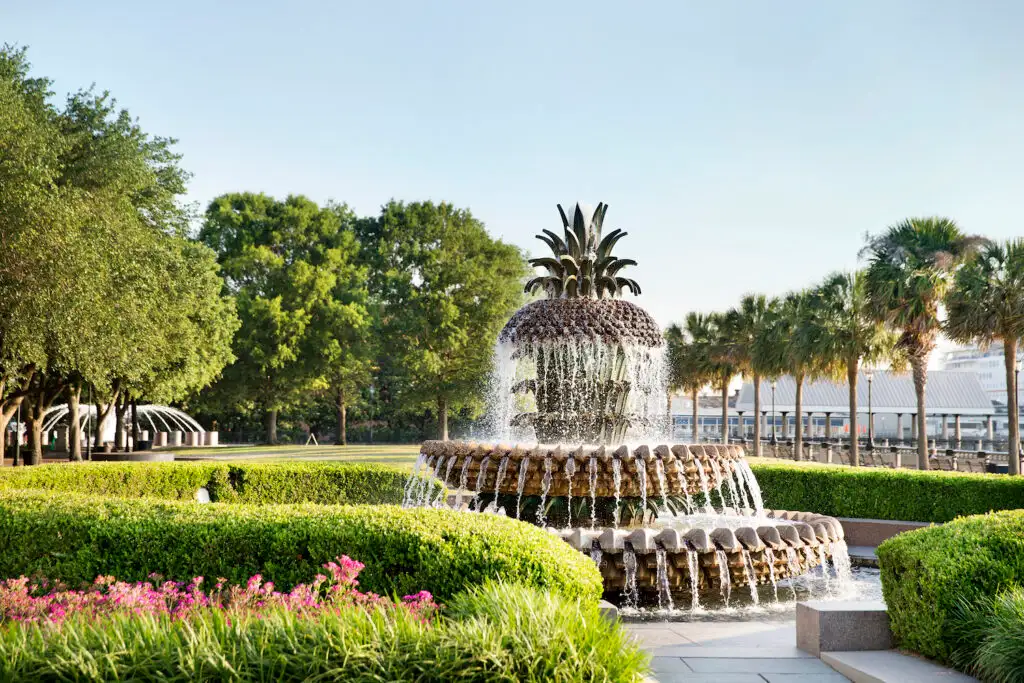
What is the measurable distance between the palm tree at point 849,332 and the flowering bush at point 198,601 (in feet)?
98.3

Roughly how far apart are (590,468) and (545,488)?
0.59m

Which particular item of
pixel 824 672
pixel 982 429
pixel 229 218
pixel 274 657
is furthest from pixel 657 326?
pixel 982 429

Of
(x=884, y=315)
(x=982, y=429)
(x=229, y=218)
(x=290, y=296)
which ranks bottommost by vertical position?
(x=982, y=429)

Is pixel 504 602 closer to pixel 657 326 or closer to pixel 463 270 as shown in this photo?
pixel 657 326

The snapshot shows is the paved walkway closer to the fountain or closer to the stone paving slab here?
the stone paving slab

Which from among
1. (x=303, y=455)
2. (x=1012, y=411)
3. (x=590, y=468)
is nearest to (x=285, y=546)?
(x=590, y=468)

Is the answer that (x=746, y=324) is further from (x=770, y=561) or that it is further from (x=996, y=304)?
(x=770, y=561)

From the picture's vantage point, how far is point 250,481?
1656cm

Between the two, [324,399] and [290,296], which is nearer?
[290,296]

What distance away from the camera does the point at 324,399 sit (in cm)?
5578

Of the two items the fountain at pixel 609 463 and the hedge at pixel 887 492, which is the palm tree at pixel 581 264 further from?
the hedge at pixel 887 492

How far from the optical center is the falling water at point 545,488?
9.27m

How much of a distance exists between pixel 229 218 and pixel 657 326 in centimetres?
4352

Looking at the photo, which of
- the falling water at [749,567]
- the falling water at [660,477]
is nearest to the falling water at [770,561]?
Answer: the falling water at [749,567]
